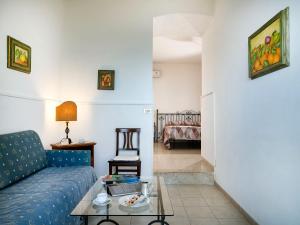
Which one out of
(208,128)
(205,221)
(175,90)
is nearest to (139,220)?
(205,221)

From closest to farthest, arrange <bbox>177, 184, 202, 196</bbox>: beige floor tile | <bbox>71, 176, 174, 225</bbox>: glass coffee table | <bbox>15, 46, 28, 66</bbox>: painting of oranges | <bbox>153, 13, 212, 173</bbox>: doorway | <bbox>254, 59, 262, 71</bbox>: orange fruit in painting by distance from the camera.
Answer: <bbox>71, 176, 174, 225</bbox>: glass coffee table, <bbox>254, 59, 262, 71</bbox>: orange fruit in painting, <bbox>15, 46, 28, 66</bbox>: painting of oranges, <bbox>177, 184, 202, 196</bbox>: beige floor tile, <bbox>153, 13, 212, 173</bbox>: doorway

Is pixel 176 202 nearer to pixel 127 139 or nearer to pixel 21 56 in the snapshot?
pixel 127 139

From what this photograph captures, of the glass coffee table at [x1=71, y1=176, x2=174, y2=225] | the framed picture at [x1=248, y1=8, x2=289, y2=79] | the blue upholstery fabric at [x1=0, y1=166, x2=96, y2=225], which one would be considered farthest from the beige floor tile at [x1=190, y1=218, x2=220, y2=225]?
the framed picture at [x1=248, y1=8, x2=289, y2=79]

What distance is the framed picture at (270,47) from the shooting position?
1.72 m

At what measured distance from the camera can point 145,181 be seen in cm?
226

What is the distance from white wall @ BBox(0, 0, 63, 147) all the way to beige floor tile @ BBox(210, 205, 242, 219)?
2.42 m

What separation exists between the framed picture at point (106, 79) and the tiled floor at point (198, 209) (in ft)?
6.05

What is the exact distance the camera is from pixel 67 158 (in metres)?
2.75

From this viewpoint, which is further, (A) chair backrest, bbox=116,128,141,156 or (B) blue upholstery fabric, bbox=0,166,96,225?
(A) chair backrest, bbox=116,128,141,156

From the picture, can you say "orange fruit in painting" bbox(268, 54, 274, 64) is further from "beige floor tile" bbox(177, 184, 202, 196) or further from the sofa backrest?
the sofa backrest

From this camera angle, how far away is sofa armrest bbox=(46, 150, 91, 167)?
8.97ft

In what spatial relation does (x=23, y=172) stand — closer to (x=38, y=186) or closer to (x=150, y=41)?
(x=38, y=186)

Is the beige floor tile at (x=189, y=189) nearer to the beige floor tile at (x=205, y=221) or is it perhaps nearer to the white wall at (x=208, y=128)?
the white wall at (x=208, y=128)

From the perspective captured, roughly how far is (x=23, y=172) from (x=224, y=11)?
3173mm
